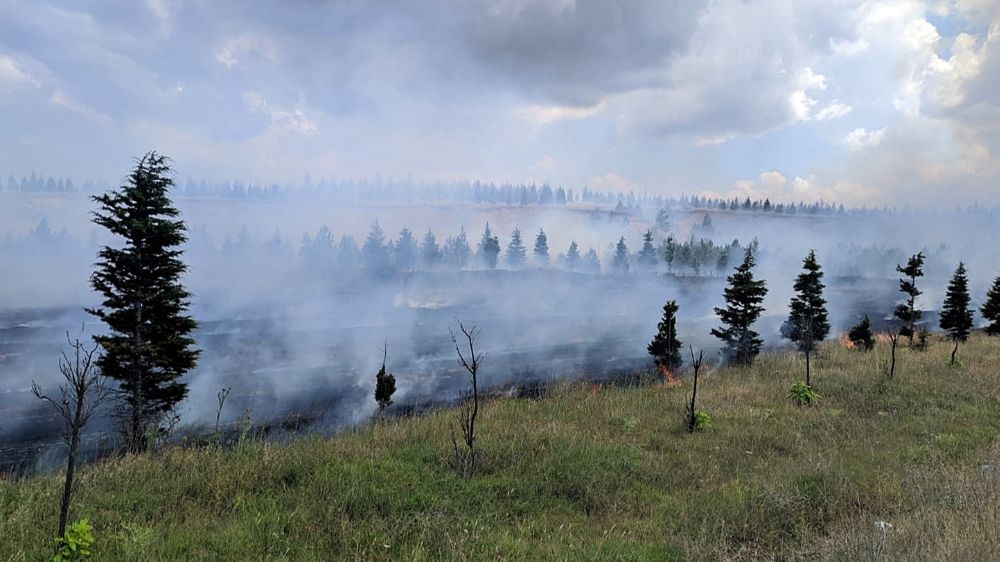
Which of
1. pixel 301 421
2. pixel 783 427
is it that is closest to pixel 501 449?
pixel 783 427

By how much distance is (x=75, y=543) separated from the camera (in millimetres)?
4809

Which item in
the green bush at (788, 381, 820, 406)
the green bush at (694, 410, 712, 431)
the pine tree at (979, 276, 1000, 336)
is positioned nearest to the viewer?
the green bush at (694, 410, 712, 431)

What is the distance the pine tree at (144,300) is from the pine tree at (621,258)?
433 ft

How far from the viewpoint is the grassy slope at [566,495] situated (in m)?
5.49

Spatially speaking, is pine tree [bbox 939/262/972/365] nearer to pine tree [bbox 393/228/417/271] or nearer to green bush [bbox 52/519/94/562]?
green bush [bbox 52/519/94/562]

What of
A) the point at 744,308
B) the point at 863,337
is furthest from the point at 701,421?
the point at 863,337

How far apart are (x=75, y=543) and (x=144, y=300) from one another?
18494 mm

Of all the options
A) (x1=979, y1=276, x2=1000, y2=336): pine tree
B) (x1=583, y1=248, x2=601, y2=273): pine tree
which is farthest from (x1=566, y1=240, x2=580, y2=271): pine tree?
(x1=979, y1=276, x2=1000, y2=336): pine tree

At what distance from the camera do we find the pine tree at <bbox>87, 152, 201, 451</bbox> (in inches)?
752

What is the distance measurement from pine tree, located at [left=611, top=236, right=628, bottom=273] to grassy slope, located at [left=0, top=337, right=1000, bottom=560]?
437 ft

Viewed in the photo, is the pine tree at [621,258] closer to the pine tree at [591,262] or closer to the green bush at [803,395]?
the pine tree at [591,262]

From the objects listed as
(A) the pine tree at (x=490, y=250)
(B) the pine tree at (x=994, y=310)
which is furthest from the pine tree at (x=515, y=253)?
(B) the pine tree at (x=994, y=310)

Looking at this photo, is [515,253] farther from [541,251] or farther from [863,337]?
[863,337]

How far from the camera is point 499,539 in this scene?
5.88 meters
